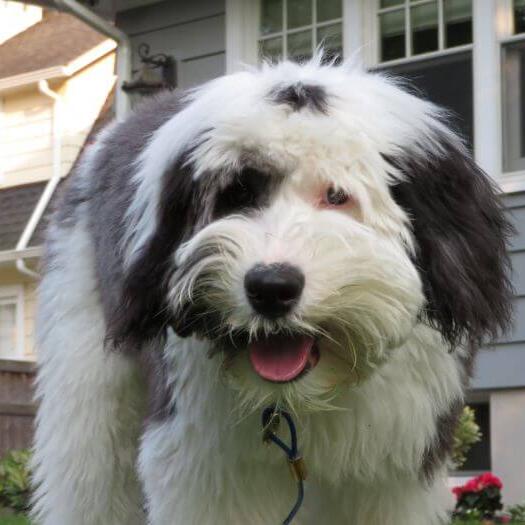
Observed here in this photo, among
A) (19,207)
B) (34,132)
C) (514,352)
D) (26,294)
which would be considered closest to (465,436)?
(514,352)

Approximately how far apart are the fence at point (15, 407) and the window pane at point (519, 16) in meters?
4.69

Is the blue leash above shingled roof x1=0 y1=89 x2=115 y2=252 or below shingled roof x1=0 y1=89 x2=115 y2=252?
below

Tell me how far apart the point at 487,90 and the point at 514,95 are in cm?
20

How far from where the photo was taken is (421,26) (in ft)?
27.6

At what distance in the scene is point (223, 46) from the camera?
9.20m

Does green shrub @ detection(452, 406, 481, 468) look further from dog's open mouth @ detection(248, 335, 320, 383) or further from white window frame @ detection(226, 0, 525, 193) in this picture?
dog's open mouth @ detection(248, 335, 320, 383)

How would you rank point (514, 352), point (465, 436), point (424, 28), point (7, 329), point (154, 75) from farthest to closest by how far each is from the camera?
1. point (7, 329)
2. point (154, 75)
3. point (424, 28)
4. point (514, 352)
5. point (465, 436)

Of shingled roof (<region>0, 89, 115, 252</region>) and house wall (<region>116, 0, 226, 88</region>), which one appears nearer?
house wall (<region>116, 0, 226, 88</region>)

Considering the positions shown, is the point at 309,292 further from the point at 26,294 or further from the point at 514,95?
the point at 26,294

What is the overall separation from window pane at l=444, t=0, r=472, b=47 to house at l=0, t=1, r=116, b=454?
798 centimetres

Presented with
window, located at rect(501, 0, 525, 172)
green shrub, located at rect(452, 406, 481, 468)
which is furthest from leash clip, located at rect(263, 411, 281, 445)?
window, located at rect(501, 0, 525, 172)

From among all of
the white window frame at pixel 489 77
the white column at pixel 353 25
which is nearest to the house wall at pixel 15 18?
the white column at pixel 353 25

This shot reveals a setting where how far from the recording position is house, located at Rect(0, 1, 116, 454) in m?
16.1

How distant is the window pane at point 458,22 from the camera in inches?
323
